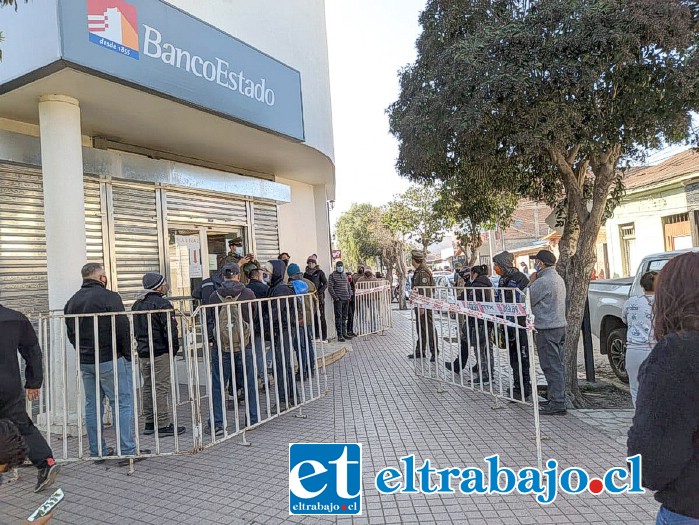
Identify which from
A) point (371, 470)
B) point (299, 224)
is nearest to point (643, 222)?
point (299, 224)

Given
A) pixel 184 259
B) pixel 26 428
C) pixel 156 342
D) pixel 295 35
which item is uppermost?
pixel 295 35

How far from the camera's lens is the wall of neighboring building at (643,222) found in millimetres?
18281

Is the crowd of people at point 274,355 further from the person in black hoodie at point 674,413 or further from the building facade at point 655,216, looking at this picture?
the building facade at point 655,216

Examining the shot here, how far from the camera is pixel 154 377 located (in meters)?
4.92

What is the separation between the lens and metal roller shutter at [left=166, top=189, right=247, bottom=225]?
8.79 m

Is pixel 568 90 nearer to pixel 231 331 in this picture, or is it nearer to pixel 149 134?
pixel 231 331

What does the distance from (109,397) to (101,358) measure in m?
0.38

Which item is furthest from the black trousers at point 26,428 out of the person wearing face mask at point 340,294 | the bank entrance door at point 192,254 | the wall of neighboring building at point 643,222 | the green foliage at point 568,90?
the wall of neighboring building at point 643,222

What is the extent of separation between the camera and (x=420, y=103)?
6340 millimetres

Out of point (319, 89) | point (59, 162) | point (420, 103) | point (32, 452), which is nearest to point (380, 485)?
point (32, 452)

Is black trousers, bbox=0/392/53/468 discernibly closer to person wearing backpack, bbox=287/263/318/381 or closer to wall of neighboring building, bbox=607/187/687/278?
person wearing backpack, bbox=287/263/318/381

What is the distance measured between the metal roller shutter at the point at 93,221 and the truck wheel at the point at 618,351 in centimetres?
763

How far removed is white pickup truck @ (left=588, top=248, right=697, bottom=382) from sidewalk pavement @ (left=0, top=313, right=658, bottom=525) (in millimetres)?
2398

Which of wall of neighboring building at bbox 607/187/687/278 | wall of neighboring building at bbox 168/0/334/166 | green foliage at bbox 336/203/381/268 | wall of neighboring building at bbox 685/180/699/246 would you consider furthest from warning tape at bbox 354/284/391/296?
green foliage at bbox 336/203/381/268
